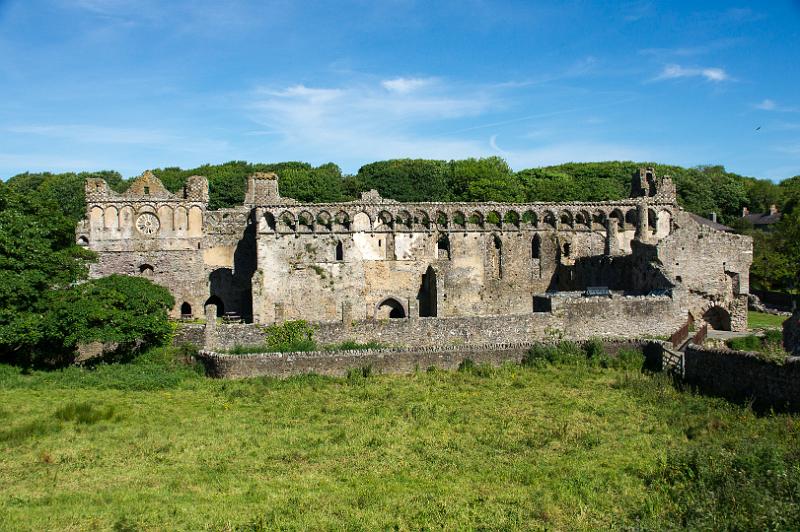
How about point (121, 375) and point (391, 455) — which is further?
point (121, 375)

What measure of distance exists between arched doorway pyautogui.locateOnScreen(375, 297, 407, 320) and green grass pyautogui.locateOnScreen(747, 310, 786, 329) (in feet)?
56.1

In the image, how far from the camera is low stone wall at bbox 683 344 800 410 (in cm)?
1672

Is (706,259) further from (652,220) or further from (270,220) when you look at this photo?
(270,220)

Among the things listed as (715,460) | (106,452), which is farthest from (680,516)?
(106,452)

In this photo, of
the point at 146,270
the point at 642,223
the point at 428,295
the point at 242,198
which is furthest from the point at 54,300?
the point at 242,198

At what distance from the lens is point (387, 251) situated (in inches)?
1505

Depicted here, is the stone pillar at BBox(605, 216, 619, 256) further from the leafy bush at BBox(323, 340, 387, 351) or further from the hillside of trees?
the leafy bush at BBox(323, 340, 387, 351)

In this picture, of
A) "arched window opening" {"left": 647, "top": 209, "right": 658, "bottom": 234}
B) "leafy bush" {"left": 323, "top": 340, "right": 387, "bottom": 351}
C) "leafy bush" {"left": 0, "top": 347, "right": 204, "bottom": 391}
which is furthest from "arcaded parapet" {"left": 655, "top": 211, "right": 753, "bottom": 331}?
"leafy bush" {"left": 0, "top": 347, "right": 204, "bottom": 391}

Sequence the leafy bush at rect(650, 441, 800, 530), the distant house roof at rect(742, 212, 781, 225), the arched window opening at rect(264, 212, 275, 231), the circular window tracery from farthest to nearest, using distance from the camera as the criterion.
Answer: the distant house roof at rect(742, 212, 781, 225), the circular window tracery, the arched window opening at rect(264, 212, 275, 231), the leafy bush at rect(650, 441, 800, 530)

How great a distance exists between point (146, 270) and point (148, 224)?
270 centimetres

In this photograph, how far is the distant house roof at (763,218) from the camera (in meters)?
75.8

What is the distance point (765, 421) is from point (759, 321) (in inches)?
815

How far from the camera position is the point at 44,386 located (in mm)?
22734

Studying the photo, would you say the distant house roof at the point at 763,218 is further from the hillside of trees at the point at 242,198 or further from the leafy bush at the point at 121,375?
the leafy bush at the point at 121,375
